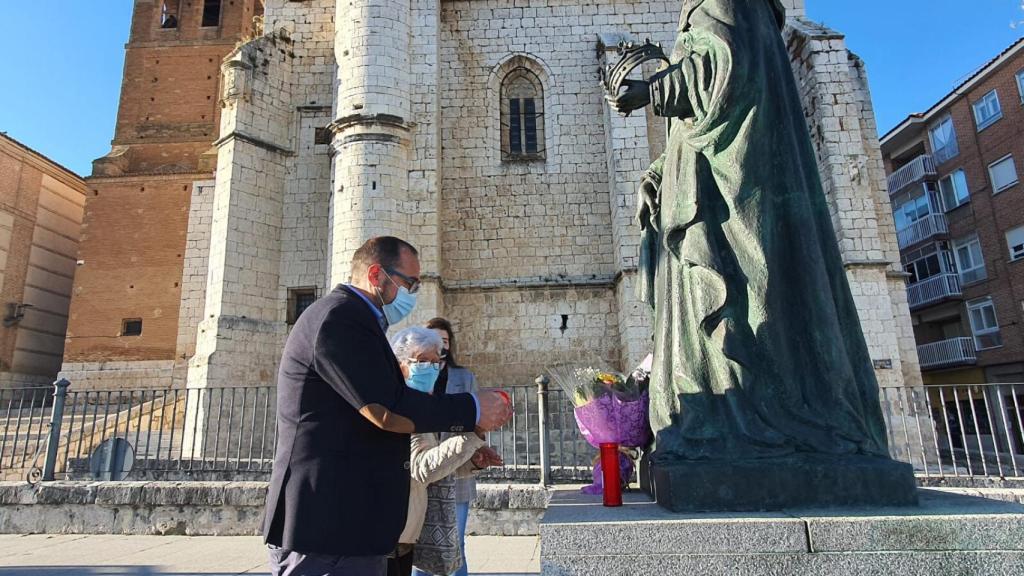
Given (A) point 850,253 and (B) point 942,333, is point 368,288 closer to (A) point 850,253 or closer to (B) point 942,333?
(A) point 850,253

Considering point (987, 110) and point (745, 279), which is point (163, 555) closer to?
point (745, 279)

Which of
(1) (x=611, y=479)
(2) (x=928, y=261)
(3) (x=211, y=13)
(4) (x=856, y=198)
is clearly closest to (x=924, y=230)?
(2) (x=928, y=261)

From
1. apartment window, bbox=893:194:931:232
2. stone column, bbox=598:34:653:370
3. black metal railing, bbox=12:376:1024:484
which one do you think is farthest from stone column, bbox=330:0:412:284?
apartment window, bbox=893:194:931:232

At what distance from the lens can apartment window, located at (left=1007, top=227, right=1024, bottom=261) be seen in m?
17.8

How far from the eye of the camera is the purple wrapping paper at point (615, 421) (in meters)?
2.38

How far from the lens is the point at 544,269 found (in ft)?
42.3

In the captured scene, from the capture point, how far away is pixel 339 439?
1660 millimetres

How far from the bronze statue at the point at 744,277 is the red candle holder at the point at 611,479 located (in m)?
0.17

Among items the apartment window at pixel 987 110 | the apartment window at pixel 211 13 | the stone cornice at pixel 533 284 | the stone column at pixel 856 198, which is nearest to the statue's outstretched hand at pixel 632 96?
the stone cornice at pixel 533 284

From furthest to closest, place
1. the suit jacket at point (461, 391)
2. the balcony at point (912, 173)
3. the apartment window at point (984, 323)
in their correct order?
the balcony at point (912, 173)
the apartment window at point (984, 323)
the suit jacket at point (461, 391)

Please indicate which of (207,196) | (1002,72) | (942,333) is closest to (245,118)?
(207,196)

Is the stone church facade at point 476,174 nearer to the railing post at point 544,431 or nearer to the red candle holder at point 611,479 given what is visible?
the railing post at point 544,431

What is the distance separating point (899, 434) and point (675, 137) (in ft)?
28.8

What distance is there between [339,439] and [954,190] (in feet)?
82.3
